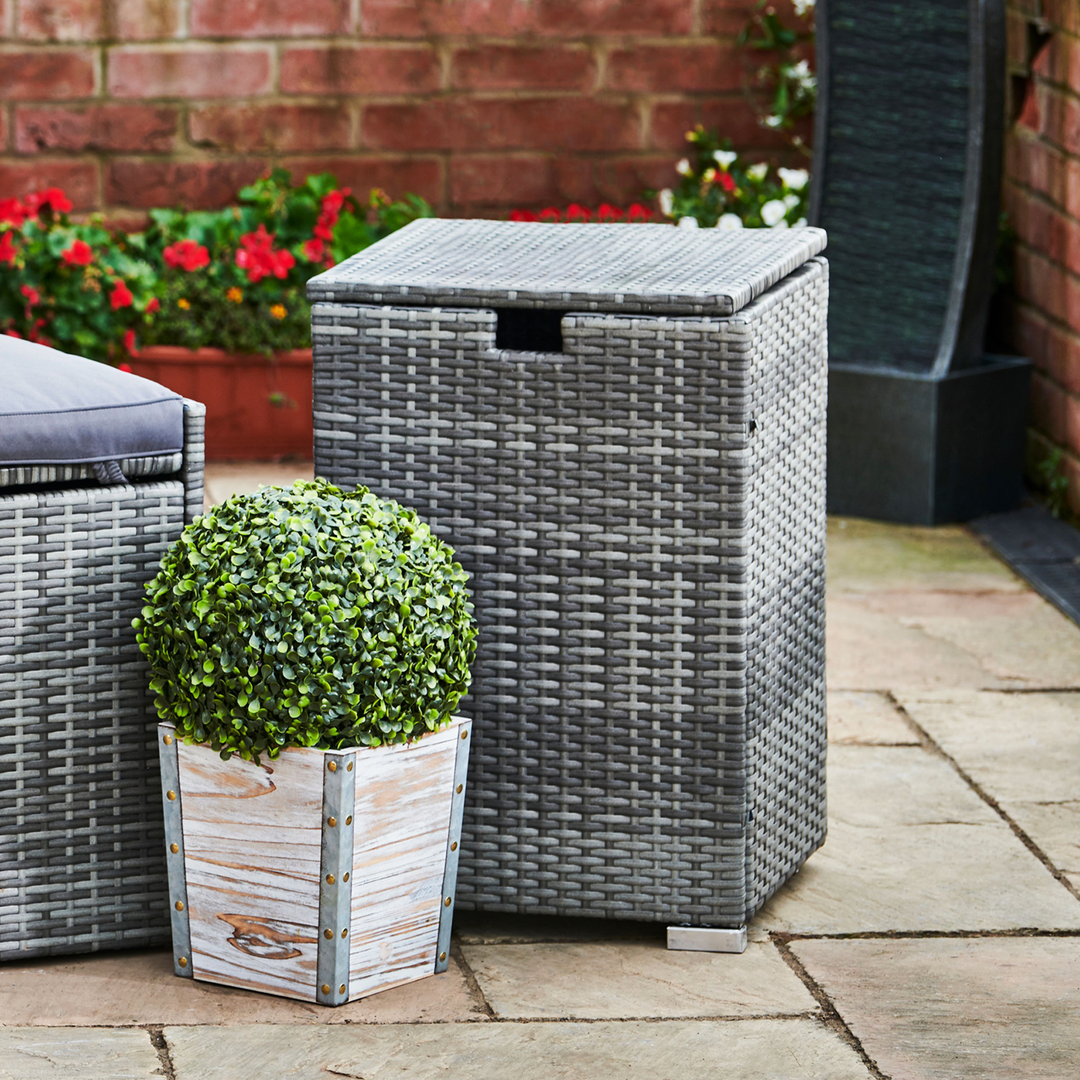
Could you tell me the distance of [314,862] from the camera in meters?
2.08

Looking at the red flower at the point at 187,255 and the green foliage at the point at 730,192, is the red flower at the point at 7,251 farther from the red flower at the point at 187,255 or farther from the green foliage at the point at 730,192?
the green foliage at the point at 730,192

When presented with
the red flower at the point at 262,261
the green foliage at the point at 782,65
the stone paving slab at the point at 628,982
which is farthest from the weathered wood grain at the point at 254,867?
the green foliage at the point at 782,65

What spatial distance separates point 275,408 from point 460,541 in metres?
2.65

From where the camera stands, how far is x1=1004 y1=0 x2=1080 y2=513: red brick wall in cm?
448

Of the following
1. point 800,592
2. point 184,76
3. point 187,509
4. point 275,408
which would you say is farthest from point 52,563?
point 184,76

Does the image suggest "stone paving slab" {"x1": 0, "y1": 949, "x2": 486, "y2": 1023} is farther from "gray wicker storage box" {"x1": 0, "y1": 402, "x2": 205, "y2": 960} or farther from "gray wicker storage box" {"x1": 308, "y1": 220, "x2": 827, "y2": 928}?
"gray wicker storage box" {"x1": 308, "y1": 220, "x2": 827, "y2": 928}

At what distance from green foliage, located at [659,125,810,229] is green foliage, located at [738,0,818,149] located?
147 mm

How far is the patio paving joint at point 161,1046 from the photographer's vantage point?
200 cm

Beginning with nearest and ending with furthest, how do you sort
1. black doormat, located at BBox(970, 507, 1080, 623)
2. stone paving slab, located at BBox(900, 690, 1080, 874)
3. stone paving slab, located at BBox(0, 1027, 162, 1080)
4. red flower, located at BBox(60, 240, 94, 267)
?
stone paving slab, located at BBox(0, 1027, 162, 1080) → stone paving slab, located at BBox(900, 690, 1080, 874) → black doormat, located at BBox(970, 507, 1080, 623) → red flower, located at BBox(60, 240, 94, 267)

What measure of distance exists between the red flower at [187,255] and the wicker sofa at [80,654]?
2.62 metres

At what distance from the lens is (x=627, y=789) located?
2289 mm

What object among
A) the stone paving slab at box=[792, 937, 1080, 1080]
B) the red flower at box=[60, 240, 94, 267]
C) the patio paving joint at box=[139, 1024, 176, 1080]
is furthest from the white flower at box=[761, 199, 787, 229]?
the patio paving joint at box=[139, 1024, 176, 1080]

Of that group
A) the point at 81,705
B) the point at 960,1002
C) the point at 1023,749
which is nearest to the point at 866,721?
the point at 1023,749

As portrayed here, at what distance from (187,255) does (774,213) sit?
61.0 inches
